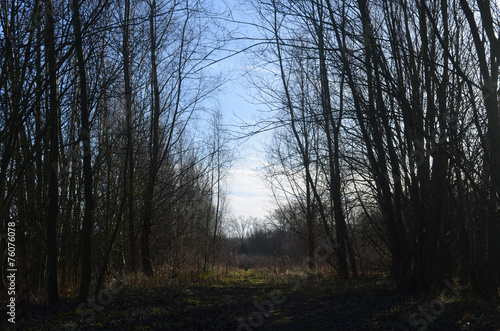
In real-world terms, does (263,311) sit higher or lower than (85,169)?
lower

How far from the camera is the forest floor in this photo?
561 centimetres

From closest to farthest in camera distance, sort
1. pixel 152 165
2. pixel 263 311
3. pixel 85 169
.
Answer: pixel 85 169
pixel 263 311
pixel 152 165

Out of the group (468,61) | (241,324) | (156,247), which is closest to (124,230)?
(156,247)

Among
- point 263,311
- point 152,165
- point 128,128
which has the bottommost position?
point 263,311

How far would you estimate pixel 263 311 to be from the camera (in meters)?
7.37

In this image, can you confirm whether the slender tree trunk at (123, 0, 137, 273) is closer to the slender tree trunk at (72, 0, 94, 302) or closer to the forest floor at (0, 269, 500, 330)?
the slender tree trunk at (72, 0, 94, 302)

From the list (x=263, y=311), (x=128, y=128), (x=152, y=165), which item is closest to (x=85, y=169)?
(x=128, y=128)

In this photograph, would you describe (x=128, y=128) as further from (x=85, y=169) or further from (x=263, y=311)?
(x=263, y=311)

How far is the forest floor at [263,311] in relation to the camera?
561cm

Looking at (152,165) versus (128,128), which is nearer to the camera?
(128,128)

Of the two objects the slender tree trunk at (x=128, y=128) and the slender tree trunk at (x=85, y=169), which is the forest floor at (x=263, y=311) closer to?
the slender tree trunk at (x=85, y=169)

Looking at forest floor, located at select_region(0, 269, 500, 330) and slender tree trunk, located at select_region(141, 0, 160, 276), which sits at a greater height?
slender tree trunk, located at select_region(141, 0, 160, 276)

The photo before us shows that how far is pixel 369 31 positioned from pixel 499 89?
216 centimetres

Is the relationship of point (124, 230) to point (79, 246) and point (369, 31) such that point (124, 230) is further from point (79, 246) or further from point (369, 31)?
point (369, 31)
